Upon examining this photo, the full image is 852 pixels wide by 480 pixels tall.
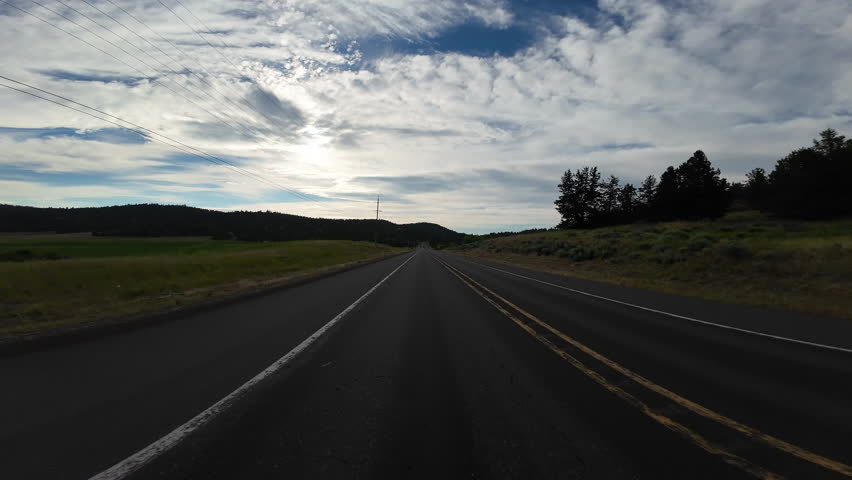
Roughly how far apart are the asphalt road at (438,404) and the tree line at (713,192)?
4133 cm

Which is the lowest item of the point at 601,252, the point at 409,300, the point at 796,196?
the point at 409,300

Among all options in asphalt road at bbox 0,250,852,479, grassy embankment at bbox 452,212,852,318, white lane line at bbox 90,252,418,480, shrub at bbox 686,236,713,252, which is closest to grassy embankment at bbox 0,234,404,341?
asphalt road at bbox 0,250,852,479

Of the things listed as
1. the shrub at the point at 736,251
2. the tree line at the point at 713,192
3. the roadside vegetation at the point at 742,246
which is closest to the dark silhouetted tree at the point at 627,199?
the tree line at the point at 713,192

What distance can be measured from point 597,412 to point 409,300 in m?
8.42

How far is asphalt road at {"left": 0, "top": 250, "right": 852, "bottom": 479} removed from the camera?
2.73 meters

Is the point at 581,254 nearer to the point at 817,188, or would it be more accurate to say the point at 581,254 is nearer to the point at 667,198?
the point at 817,188

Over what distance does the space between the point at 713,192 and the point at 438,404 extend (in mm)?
62521

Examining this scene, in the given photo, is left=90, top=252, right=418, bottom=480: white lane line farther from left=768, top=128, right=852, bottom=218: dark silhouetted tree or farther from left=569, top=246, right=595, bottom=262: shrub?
left=768, top=128, right=852, bottom=218: dark silhouetted tree

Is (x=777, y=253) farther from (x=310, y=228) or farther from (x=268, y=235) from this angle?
(x=310, y=228)

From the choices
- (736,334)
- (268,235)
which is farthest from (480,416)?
(268,235)

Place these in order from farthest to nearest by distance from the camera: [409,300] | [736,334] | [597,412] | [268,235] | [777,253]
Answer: [268,235] → [777,253] → [409,300] → [736,334] → [597,412]

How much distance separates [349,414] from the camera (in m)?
3.61

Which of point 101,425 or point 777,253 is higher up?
point 777,253

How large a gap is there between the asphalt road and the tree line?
136 feet
